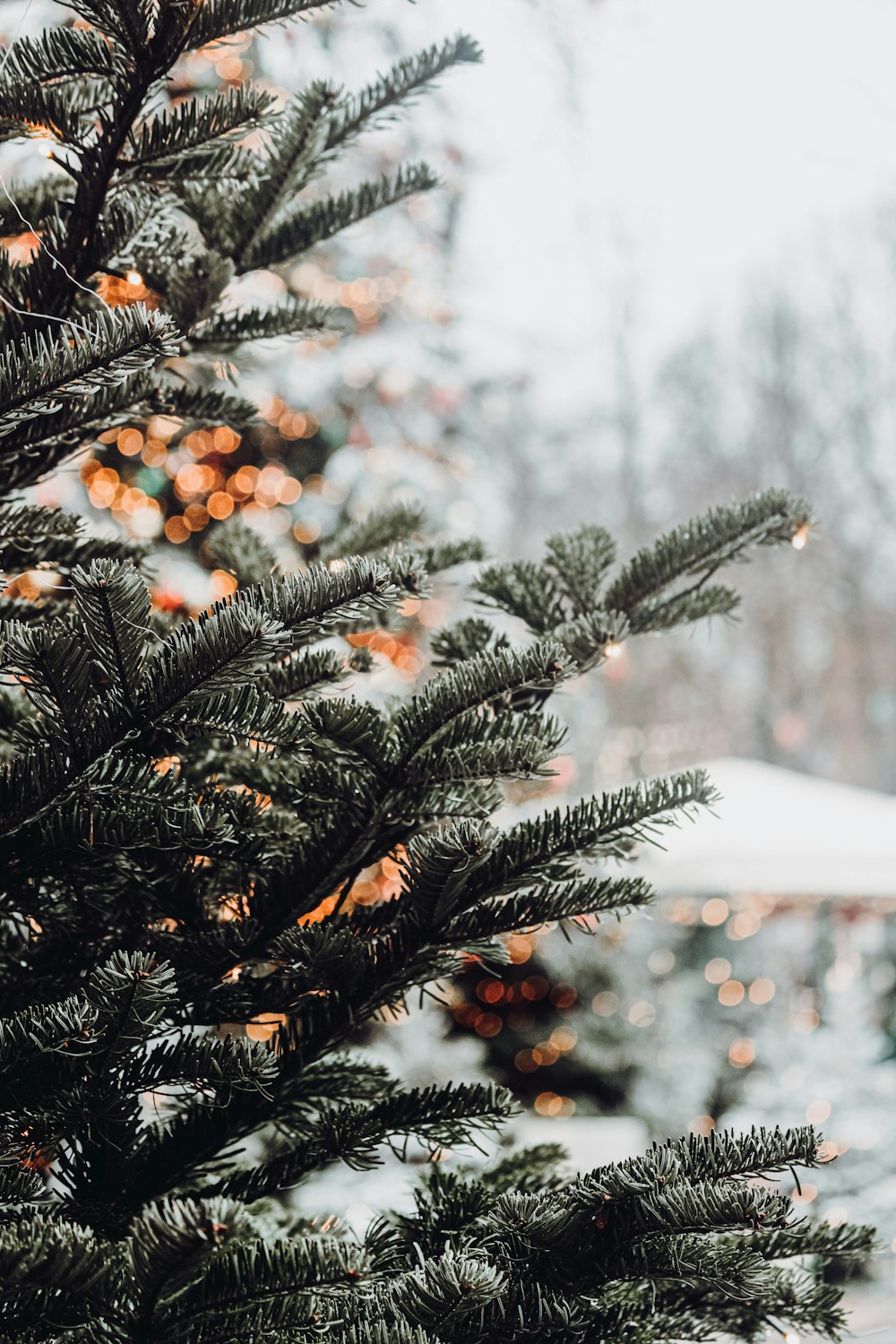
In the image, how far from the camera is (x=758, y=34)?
4199mm

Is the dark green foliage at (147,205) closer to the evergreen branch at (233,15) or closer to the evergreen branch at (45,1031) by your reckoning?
the evergreen branch at (233,15)

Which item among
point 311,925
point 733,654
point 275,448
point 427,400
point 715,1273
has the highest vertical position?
point 733,654

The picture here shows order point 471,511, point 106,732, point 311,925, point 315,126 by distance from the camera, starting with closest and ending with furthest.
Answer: point 106,732
point 311,925
point 315,126
point 471,511

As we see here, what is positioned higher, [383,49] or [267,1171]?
[383,49]

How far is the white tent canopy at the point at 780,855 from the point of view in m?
4.86

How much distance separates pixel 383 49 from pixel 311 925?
4.18 m

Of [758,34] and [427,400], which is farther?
[427,400]

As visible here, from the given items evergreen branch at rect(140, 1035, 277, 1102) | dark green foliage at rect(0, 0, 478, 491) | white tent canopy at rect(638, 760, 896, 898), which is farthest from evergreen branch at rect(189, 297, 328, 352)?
white tent canopy at rect(638, 760, 896, 898)

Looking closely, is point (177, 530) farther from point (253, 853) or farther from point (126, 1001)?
point (126, 1001)

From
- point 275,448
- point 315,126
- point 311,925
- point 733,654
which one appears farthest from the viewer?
point 733,654

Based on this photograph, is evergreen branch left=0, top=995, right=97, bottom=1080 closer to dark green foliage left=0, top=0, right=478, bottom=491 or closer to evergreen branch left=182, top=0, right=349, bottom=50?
dark green foliage left=0, top=0, right=478, bottom=491

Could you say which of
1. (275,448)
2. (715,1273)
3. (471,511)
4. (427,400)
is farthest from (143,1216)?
(427,400)

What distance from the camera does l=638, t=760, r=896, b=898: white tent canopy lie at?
16.0ft

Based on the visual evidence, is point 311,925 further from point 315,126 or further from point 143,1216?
point 315,126
